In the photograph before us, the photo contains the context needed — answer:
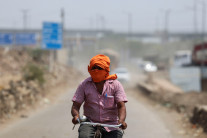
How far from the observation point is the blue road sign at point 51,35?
97.4ft

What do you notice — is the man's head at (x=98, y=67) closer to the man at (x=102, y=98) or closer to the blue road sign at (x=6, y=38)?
the man at (x=102, y=98)

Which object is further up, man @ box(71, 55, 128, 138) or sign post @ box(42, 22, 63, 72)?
sign post @ box(42, 22, 63, 72)

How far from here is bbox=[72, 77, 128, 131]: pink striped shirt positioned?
4.61 m

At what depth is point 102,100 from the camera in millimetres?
4645

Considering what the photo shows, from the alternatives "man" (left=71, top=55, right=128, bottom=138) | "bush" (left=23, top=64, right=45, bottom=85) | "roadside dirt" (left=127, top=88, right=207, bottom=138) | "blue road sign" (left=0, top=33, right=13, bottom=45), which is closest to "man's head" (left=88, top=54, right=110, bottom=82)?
"man" (left=71, top=55, right=128, bottom=138)

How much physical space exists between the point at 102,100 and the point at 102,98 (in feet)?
0.08

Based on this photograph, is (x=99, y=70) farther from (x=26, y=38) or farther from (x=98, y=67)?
(x=26, y=38)

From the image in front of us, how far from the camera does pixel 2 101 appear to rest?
42.4 ft

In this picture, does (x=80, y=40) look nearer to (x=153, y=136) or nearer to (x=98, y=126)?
(x=153, y=136)

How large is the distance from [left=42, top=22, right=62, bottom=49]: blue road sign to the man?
25271mm

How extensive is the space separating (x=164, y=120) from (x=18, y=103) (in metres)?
5.70

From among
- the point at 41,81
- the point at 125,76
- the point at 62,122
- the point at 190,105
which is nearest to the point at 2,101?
the point at 62,122

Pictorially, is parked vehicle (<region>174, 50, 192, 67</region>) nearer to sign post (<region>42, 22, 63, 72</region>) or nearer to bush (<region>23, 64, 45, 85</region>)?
sign post (<region>42, 22, 63, 72</region>)

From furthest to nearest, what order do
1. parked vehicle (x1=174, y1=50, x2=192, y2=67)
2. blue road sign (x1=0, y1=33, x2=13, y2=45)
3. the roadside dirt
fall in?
parked vehicle (x1=174, y1=50, x2=192, y2=67)
blue road sign (x1=0, y1=33, x2=13, y2=45)
the roadside dirt
